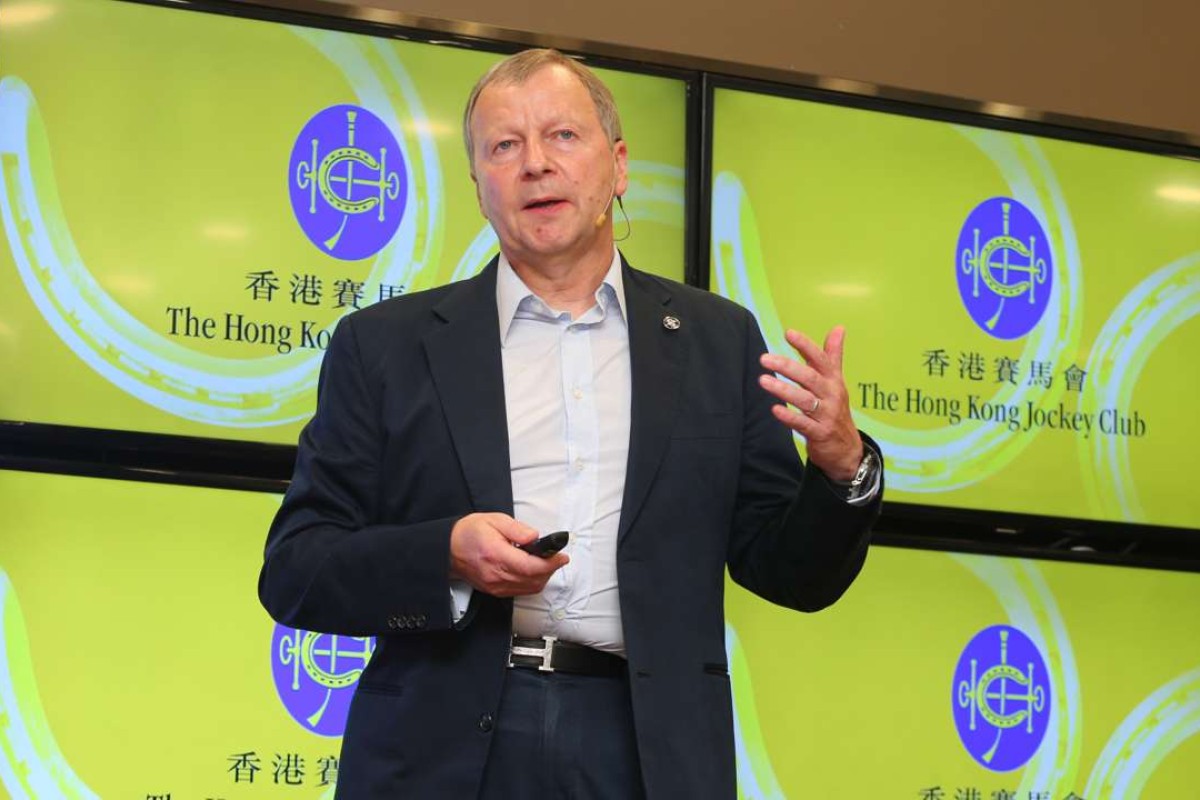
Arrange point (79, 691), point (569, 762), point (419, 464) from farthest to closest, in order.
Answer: point (79, 691) < point (419, 464) < point (569, 762)

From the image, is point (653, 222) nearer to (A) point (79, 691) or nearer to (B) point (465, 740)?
(A) point (79, 691)

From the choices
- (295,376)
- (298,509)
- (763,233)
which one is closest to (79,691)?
(295,376)

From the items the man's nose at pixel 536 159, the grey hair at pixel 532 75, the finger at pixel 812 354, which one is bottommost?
the finger at pixel 812 354

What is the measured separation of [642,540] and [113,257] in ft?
5.21

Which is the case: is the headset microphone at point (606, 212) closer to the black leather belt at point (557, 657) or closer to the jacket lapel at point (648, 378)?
the jacket lapel at point (648, 378)

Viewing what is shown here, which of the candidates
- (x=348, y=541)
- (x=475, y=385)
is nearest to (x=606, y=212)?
(x=475, y=385)

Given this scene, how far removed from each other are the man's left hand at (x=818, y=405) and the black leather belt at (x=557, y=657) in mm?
330

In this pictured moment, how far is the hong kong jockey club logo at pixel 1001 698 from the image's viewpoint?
356cm

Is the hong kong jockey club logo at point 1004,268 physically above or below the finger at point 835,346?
above

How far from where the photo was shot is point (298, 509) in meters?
2.03

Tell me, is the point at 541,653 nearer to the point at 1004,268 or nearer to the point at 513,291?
the point at 513,291

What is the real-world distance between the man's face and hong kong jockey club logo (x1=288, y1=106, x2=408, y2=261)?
1129 millimetres

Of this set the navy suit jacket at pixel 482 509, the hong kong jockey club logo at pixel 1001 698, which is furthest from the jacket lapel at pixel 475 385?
the hong kong jockey club logo at pixel 1001 698

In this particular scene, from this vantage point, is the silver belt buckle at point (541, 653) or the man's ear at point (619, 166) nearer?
the silver belt buckle at point (541, 653)
